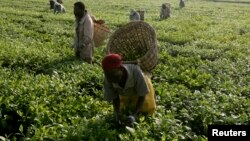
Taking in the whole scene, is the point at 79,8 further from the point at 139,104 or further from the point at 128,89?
the point at 139,104

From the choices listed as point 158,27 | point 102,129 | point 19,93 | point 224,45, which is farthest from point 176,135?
point 158,27

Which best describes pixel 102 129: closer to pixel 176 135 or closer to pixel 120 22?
pixel 176 135

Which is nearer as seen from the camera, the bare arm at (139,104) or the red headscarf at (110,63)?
the red headscarf at (110,63)

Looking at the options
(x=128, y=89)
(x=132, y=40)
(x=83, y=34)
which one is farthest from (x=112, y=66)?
(x=83, y=34)

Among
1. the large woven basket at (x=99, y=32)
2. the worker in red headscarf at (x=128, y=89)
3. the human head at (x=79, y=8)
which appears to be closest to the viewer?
the worker in red headscarf at (x=128, y=89)

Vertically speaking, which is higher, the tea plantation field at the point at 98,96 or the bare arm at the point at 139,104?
the bare arm at the point at 139,104

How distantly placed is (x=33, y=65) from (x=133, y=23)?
3.47 meters

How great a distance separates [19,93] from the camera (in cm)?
746

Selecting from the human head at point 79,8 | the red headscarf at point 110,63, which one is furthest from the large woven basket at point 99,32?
the red headscarf at point 110,63

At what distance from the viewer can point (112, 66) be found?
19.5 ft

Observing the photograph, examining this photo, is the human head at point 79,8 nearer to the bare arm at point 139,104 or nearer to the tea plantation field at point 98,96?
the tea plantation field at point 98,96

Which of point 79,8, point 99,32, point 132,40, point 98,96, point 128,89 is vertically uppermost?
point 79,8

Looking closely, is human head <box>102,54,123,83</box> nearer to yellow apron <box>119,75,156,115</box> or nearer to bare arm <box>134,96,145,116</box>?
bare arm <box>134,96,145,116</box>

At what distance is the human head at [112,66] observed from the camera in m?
5.95
